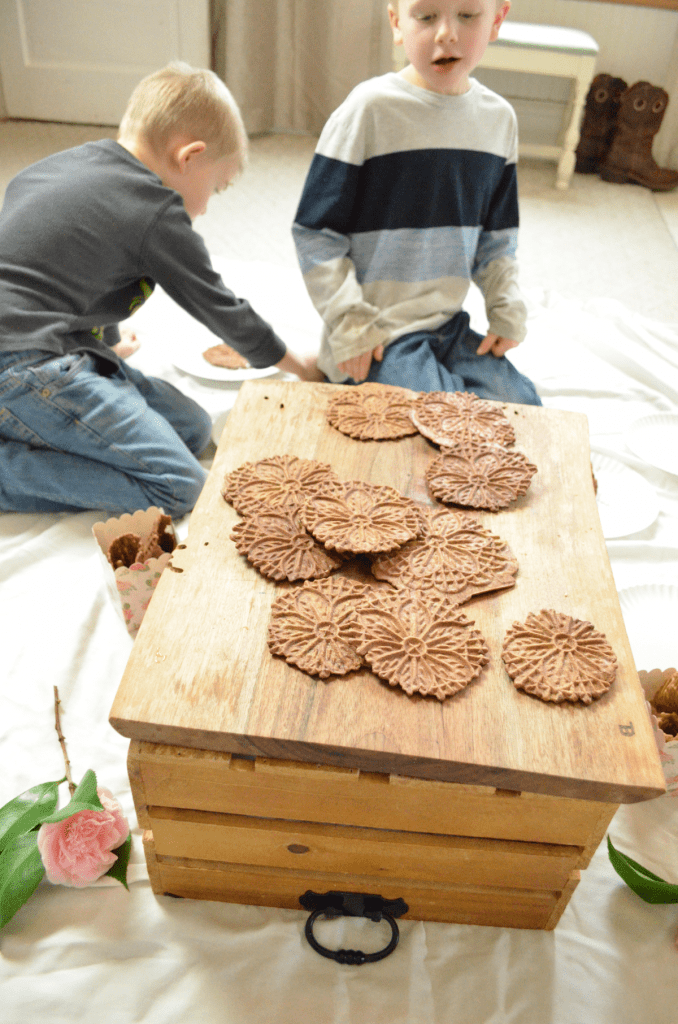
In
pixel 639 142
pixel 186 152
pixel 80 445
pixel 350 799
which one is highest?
pixel 186 152

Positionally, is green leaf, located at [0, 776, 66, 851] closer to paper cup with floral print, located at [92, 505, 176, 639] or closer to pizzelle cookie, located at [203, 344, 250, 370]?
paper cup with floral print, located at [92, 505, 176, 639]

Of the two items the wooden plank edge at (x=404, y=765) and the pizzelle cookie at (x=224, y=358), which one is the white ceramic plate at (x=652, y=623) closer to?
the wooden plank edge at (x=404, y=765)

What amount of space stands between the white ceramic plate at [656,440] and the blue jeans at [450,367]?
0.26m

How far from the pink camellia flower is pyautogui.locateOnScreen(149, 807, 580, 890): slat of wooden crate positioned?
8cm

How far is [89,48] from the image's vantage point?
9.85ft

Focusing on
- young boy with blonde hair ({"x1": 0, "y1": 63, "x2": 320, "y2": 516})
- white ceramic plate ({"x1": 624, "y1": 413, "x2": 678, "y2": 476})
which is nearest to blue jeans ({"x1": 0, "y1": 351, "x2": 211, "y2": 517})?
young boy with blonde hair ({"x1": 0, "y1": 63, "x2": 320, "y2": 516})

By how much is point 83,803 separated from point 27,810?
0.11 m

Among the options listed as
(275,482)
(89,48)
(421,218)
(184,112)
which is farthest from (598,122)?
(275,482)

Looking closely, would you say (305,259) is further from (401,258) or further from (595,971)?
(595,971)

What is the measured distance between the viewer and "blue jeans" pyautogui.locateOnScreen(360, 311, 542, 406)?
1.42m

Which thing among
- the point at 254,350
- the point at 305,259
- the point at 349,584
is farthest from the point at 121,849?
the point at 305,259

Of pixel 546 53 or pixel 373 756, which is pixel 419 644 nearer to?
pixel 373 756

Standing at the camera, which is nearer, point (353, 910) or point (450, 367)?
point (353, 910)

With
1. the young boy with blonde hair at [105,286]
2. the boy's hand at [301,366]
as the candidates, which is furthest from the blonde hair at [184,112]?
the boy's hand at [301,366]
